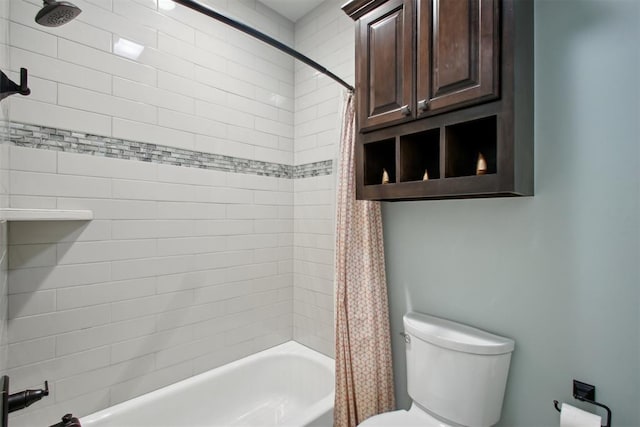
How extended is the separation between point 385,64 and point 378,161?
1.42 feet

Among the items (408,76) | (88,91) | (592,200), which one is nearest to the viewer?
(592,200)

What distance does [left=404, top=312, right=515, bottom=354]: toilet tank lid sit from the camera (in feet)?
4.04

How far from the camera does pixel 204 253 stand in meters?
1.90

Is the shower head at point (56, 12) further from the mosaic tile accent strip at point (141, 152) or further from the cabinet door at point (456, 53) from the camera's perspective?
the cabinet door at point (456, 53)

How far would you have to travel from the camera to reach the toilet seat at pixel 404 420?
132cm

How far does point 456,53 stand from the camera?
1112 millimetres

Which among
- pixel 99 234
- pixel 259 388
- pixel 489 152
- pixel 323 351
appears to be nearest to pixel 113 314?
pixel 99 234

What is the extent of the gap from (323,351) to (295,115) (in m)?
1.74

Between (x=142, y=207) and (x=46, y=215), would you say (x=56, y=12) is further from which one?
(x=142, y=207)

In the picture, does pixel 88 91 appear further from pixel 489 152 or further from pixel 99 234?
pixel 489 152

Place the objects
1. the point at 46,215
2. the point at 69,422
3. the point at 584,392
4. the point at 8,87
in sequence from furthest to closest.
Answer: the point at 46,215
the point at 584,392
the point at 69,422
the point at 8,87

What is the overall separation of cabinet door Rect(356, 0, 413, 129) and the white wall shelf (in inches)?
52.2

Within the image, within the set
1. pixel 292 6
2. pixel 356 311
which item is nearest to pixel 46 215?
pixel 356 311

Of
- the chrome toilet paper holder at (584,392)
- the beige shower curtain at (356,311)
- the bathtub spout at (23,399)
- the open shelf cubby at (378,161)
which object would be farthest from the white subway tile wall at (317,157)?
the bathtub spout at (23,399)
